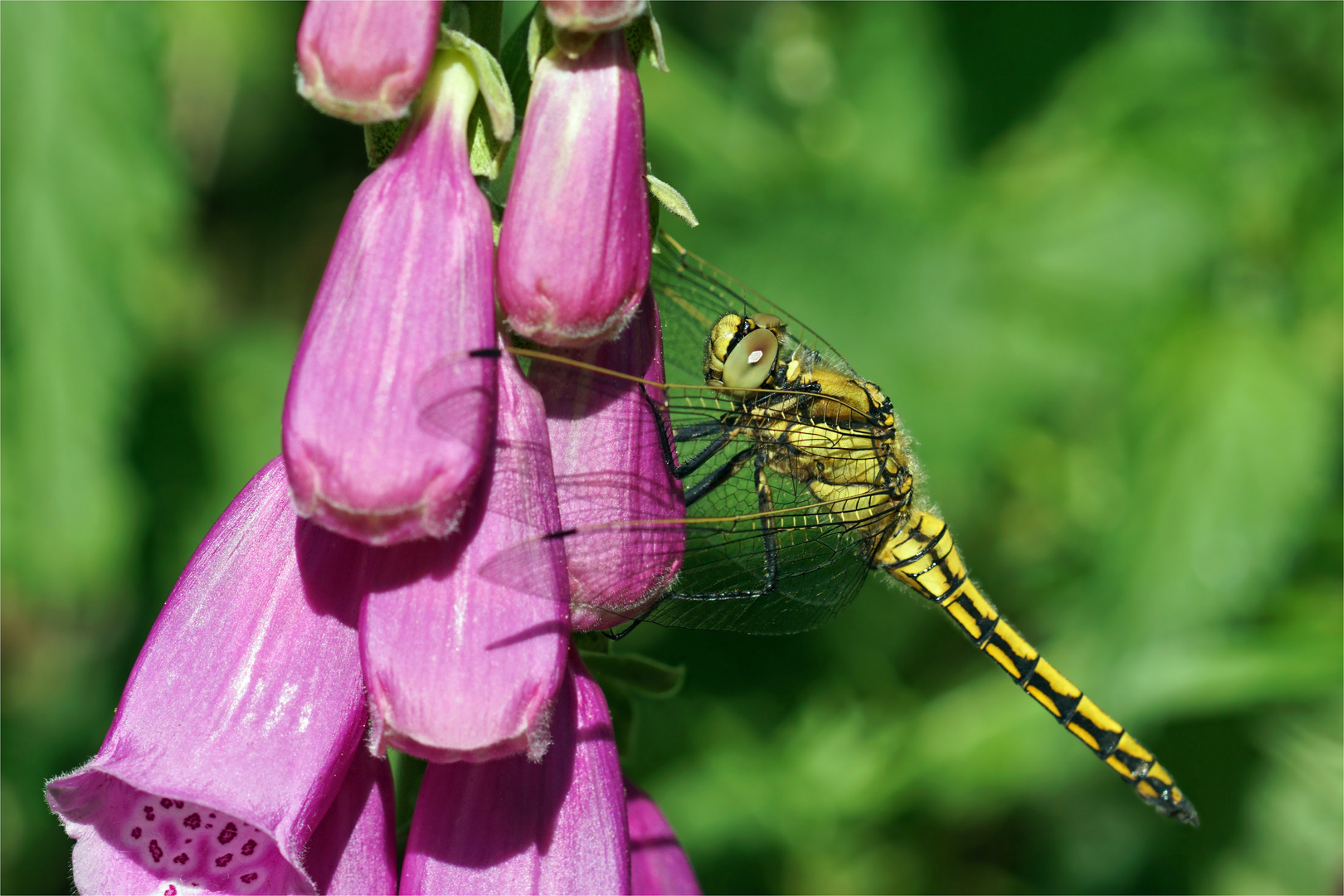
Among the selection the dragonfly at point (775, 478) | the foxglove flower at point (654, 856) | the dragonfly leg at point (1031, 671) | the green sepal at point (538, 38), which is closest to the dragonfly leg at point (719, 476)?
the dragonfly at point (775, 478)

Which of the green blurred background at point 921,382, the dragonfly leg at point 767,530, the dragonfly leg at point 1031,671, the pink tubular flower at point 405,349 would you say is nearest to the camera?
the pink tubular flower at point 405,349

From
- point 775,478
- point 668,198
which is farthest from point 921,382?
point 668,198

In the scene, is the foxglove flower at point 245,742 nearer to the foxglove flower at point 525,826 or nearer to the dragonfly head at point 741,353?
the foxglove flower at point 525,826

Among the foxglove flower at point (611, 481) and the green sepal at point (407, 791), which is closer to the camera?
the foxglove flower at point (611, 481)

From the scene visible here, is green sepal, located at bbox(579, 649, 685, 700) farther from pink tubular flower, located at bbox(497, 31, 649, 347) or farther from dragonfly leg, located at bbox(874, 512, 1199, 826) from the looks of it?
dragonfly leg, located at bbox(874, 512, 1199, 826)

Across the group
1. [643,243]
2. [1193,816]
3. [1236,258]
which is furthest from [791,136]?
[643,243]

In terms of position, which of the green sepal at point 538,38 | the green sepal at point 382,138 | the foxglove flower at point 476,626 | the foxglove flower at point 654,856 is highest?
the green sepal at point 538,38

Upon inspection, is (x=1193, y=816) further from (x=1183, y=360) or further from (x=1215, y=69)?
(x=1215, y=69)
